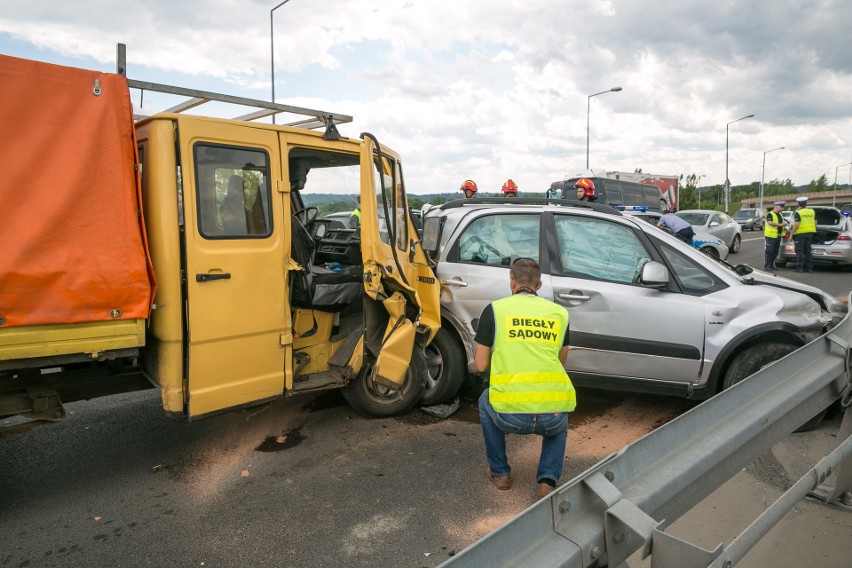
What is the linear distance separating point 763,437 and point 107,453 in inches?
164

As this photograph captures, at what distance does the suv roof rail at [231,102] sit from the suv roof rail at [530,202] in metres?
1.52

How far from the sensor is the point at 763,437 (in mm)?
2201

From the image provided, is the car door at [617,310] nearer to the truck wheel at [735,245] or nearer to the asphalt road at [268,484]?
the asphalt road at [268,484]

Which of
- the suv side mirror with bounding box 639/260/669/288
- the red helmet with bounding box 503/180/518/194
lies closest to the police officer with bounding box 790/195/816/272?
the red helmet with bounding box 503/180/518/194

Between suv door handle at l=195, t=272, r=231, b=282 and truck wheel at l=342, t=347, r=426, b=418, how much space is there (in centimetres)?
145

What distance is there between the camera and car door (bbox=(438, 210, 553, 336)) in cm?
500

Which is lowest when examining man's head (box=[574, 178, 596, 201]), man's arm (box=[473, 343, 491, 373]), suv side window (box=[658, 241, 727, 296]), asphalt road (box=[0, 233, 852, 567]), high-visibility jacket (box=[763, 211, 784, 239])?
asphalt road (box=[0, 233, 852, 567])

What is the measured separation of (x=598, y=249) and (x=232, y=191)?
280cm

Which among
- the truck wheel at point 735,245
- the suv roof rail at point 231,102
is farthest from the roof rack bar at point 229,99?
the truck wheel at point 735,245

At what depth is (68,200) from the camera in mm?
3211

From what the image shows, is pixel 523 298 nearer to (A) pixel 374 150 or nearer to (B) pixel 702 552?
(A) pixel 374 150

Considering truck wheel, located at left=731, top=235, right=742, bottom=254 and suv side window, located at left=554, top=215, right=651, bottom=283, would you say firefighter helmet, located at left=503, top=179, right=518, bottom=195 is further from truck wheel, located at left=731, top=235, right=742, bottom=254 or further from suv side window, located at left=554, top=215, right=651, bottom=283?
truck wheel, located at left=731, top=235, right=742, bottom=254

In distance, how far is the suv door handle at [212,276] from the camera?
12.2 ft

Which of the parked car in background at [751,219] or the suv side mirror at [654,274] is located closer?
the suv side mirror at [654,274]
